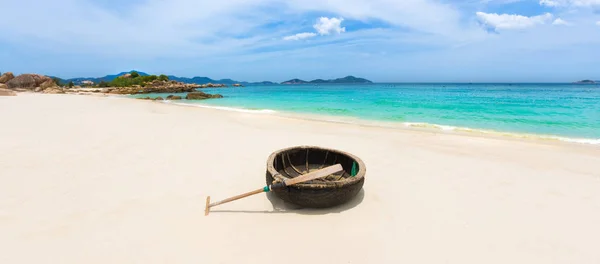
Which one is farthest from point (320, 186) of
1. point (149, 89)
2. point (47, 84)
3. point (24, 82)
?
point (149, 89)

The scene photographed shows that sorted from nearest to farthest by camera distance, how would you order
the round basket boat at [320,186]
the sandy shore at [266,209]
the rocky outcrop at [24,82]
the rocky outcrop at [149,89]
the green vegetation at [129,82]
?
the sandy shore at [266,209]
the round basket boat at [320,186]
the rocky outcrop at [24,82]
the rocky outcrop at [149,89]
the green vegetation at [129,82]

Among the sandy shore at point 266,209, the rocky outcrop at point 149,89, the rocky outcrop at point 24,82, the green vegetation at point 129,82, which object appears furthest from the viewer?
the green vegetation at point 129,82

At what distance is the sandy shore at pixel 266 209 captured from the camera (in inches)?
125

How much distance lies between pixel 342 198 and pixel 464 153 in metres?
5.12

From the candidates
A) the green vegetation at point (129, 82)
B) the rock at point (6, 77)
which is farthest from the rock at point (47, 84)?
the green vegetation at point (129, 82)

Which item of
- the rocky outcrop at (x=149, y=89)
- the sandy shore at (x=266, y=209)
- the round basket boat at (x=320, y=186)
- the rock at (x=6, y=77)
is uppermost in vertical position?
the rock at (x=6, y=77)

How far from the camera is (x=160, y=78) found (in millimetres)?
62812

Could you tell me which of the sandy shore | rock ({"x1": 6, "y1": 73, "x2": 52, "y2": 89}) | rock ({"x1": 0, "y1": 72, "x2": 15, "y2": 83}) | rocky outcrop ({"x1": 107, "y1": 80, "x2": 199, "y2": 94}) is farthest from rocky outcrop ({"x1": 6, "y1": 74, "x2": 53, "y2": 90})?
the sandy shore

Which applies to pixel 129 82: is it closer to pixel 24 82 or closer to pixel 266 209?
pixel 24 82

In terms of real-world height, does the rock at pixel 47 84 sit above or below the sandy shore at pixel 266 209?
above

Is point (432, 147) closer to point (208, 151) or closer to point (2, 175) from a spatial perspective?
point (208, 151)

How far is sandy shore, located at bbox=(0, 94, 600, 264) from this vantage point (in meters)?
3.17

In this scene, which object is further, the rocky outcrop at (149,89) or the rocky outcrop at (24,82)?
the rocky outcrop at (149,89)

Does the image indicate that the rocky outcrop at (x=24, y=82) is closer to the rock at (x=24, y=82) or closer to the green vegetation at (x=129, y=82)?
the rock at (x=24, y=82)
